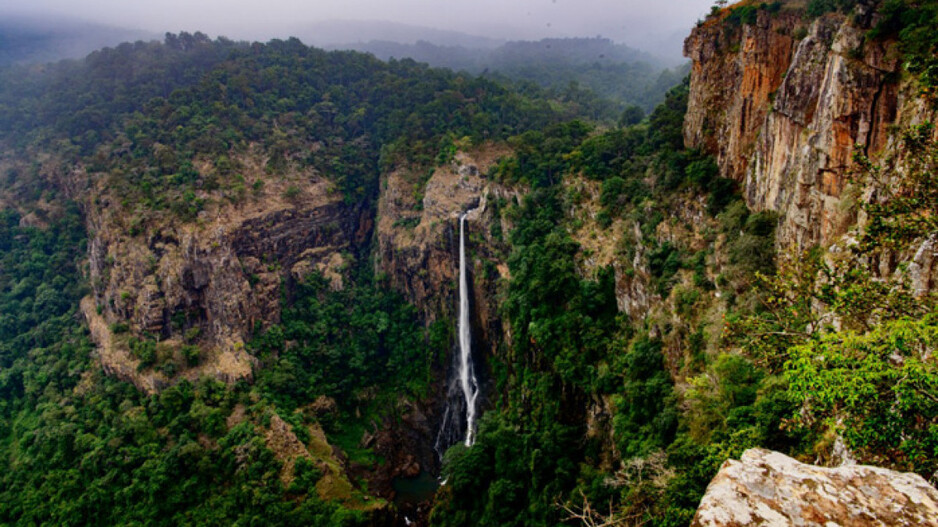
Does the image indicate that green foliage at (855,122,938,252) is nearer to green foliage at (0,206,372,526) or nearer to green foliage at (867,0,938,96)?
green foliage at (867,0,938,96)

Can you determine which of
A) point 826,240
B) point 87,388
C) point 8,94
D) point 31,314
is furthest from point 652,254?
point 8,94

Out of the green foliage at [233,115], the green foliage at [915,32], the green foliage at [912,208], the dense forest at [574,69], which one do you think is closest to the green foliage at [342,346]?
the green foliage at [233,115]

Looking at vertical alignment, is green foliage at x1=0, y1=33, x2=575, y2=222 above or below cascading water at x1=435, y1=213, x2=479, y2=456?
above

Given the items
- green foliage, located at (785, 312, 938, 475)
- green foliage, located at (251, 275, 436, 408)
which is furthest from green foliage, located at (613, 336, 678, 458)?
green foliage, located at (251, 275, 436, 408)

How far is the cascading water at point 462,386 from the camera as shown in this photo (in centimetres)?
3272

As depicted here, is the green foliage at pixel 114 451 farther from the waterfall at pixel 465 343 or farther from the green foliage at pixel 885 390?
the green foliage at pixel 885 390

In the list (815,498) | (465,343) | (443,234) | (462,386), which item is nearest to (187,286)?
(443,234)

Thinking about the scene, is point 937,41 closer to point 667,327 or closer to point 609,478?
point 667,327

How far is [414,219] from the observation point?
1505 inches

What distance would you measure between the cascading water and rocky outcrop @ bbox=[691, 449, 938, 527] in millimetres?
27332

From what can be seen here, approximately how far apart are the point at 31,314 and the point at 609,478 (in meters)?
37.1

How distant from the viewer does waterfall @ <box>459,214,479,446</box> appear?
33.2 m

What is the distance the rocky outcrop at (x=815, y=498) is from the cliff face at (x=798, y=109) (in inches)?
226

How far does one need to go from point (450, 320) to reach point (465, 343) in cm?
212
